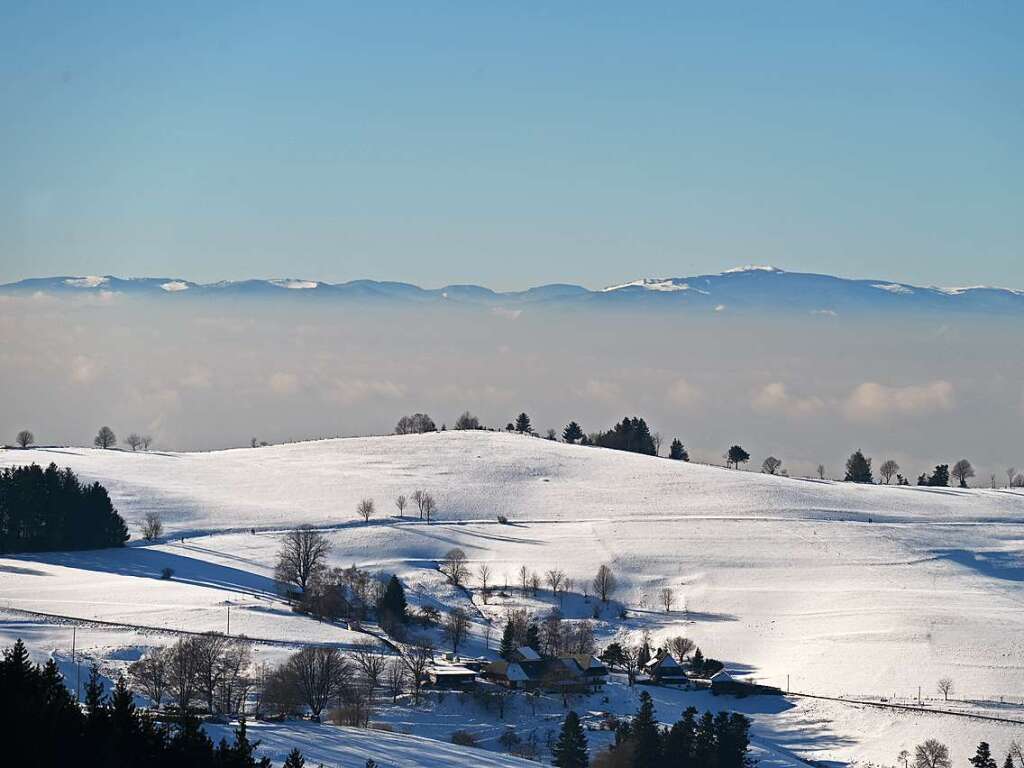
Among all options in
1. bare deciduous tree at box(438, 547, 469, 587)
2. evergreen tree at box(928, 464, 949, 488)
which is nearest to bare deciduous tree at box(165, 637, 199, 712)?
bare deciduous tree at box(438, 547, 469, 587)

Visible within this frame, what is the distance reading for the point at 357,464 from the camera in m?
151

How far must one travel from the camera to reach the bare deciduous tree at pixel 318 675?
67.7 m

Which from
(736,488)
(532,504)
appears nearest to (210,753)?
(532,504)

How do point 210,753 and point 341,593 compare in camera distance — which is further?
point 341,593

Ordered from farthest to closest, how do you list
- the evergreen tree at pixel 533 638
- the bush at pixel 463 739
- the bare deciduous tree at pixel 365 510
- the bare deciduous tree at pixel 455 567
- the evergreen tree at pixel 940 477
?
1. the evergreen tree at pixel 940 477
2. the bare deciduous tree at pixel 365 510
3. the bare deciduous tree at pixel 455 567
4. the evergreen tree at pixel 533 638
5. the bush at pixel 463 739

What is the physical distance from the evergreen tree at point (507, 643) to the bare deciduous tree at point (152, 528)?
1395 inches

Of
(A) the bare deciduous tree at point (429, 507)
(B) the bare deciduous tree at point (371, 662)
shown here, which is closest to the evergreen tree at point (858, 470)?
(A) the bare deciduous tree at point (429, 507)

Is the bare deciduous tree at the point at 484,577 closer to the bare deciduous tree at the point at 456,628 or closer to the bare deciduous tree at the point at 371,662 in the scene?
the bare deciduous tree at the point at 456,628

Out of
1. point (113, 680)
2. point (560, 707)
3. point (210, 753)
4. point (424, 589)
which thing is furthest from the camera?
point (424, 589)

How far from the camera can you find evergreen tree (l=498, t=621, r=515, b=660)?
83438mm

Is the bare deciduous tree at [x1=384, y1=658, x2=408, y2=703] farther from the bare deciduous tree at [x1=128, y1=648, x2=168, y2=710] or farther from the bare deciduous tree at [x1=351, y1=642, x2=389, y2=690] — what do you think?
the bare deciduous tree at [x1=128, y1=648, x2=168, y2=710]

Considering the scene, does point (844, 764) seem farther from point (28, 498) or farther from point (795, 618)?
point (28, 498)

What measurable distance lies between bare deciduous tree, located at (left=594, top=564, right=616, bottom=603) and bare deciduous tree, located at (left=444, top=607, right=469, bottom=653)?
41.5 ft

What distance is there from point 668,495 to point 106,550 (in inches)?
1991
